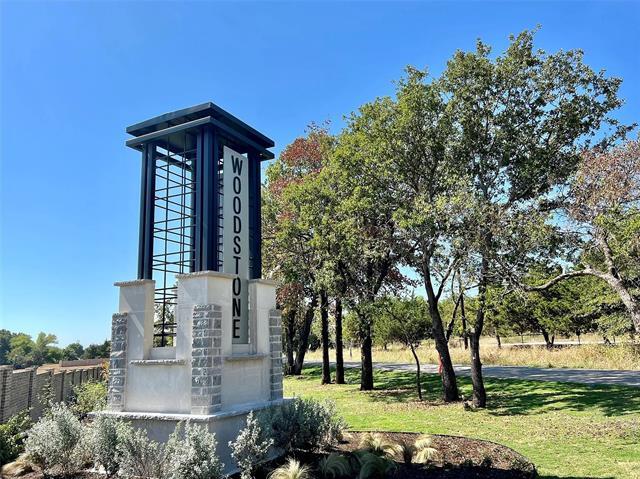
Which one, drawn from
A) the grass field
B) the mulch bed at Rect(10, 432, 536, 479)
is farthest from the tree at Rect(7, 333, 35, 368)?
the mulch bed at Rect(10, 432, 536, 479)

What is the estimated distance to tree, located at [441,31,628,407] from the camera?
13164 millimetres

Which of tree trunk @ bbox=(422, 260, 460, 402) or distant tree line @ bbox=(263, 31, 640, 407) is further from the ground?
distant tree line @ bbox=(263, 31, 640, 407)

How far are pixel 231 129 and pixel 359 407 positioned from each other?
996cm

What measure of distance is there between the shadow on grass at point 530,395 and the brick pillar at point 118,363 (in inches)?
386

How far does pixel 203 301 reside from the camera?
296 inches

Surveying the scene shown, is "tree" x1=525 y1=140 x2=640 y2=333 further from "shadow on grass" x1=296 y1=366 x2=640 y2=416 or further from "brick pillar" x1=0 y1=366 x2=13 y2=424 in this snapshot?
"brick pillar" x1=0 y1=366 x2=13 y2=424

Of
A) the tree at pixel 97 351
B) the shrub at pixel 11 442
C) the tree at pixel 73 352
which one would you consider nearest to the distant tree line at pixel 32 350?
the tree at pixel 73 352

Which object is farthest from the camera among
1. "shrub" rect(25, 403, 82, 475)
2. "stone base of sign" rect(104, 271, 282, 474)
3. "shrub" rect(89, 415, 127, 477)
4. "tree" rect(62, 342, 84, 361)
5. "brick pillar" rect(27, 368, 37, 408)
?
"tree" rect(62, 342, 84, 361)

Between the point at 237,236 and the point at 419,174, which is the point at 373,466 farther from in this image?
the point at 419,174

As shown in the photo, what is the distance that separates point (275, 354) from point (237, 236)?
239 cm

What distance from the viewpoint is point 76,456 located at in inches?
285

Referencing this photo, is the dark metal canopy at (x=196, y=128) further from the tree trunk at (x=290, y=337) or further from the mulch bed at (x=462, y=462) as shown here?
the tree trunk at (x=290, y=337)

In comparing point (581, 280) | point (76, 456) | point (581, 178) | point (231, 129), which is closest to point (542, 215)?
point (581, 178)

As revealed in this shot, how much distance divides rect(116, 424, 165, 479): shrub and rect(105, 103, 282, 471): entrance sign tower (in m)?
0.63
